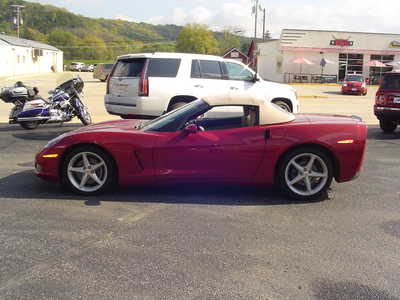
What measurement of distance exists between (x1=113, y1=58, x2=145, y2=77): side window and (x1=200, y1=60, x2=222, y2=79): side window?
4.74 feet

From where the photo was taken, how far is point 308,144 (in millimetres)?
5645

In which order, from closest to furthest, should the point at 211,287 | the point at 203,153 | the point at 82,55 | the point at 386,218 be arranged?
the point at 211,287 → the point at 386,218 → the point at 203,153 → the point at 82,55

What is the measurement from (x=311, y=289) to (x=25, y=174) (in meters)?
4.93

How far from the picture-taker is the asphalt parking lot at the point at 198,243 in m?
3.45

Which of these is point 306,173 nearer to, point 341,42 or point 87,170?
point 87,170

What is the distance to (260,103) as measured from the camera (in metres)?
→ 5.78

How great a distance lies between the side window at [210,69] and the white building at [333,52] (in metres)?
37.1

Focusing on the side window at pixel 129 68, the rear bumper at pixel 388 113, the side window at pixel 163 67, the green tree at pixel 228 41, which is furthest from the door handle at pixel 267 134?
the green tree at pixel 228 41

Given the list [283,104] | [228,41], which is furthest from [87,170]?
[228,41]

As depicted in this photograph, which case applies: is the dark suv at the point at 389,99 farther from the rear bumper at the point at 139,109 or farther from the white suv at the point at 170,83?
the rear bumper at the point at 139,109

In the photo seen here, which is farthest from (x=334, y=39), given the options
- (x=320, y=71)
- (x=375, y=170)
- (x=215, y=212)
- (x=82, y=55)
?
(x=82, y=55)

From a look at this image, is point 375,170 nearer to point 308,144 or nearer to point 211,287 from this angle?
point 308,144

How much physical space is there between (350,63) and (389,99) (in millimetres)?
39272

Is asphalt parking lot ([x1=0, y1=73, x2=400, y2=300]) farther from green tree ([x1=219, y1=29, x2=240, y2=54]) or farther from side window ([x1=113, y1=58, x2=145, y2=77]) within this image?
green tree ([x1=219, y1=29, x2=240, y2=54])
